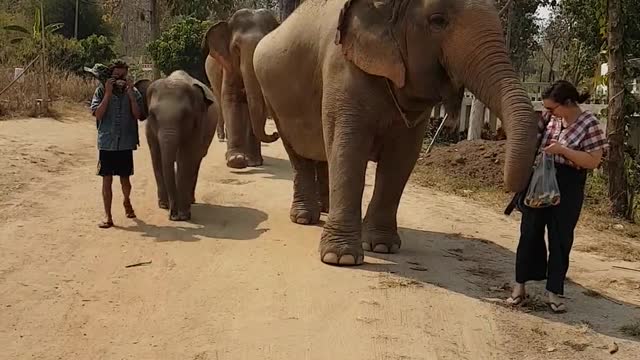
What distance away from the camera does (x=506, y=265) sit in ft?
25.9

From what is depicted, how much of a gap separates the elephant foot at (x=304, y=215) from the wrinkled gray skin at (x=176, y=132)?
1247mm

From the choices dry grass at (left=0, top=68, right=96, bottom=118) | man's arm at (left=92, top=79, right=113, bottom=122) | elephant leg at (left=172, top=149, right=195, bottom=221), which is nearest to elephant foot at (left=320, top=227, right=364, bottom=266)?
elephant leg at (left=172, top=149, right=195, bottom=221)

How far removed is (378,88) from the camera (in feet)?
23.4

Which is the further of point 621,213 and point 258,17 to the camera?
point 258,17

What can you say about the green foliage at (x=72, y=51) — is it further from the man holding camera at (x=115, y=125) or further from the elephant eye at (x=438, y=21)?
the elephant eye at (x=438, y=21)

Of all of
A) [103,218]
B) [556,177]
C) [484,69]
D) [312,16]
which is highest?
[312,16]

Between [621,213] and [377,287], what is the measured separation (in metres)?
5.99

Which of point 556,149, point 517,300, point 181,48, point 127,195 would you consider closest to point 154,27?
point 181,48

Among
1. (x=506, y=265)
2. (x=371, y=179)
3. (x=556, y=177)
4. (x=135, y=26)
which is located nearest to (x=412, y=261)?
(x=506, y=265)

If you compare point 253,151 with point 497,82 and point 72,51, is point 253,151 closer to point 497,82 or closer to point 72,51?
point 497,82

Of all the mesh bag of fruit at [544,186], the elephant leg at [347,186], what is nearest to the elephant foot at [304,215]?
the elephant leg at [347,186]

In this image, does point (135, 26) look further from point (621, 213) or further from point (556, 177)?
point (556, 177)

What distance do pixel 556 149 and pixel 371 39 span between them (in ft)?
6.39

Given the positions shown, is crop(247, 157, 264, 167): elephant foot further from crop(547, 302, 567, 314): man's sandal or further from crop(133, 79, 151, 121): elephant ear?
crop(547, 302, 567, 314): man's sandal
